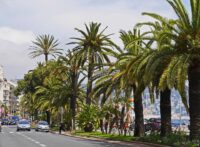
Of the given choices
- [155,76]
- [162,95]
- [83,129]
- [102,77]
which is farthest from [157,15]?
[83,129]

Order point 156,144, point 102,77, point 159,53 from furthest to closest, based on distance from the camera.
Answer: point 102,77 → point 156,144 → point 159,53

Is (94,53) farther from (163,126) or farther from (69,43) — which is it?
(163,126)

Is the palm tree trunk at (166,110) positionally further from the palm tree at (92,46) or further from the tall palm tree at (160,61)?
the palm tree at (92,46)

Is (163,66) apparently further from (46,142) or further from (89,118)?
(89,118)

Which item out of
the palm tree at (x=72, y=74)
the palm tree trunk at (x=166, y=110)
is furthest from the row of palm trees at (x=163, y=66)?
the palm tree at (x=72, y=74)

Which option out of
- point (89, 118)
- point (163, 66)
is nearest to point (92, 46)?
point (89, 118)

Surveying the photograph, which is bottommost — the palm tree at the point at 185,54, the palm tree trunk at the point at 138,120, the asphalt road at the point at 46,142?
the asphalt road at the point at 46,142

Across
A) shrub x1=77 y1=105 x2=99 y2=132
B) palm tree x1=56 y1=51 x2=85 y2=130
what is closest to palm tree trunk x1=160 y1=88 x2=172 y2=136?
shrub x1=77 y1=105 x2=99 y2=132

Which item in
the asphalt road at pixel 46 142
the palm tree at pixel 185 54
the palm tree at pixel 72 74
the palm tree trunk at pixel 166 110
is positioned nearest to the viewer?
the palm tree at pixel 185 54

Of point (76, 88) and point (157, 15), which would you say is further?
point (76, 88)

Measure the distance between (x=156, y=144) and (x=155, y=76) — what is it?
4477 mm

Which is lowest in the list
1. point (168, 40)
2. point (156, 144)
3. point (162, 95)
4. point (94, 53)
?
point (156, 144)

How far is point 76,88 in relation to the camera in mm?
68562

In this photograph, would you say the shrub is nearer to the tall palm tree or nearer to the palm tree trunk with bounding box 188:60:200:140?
the tall palm tree
